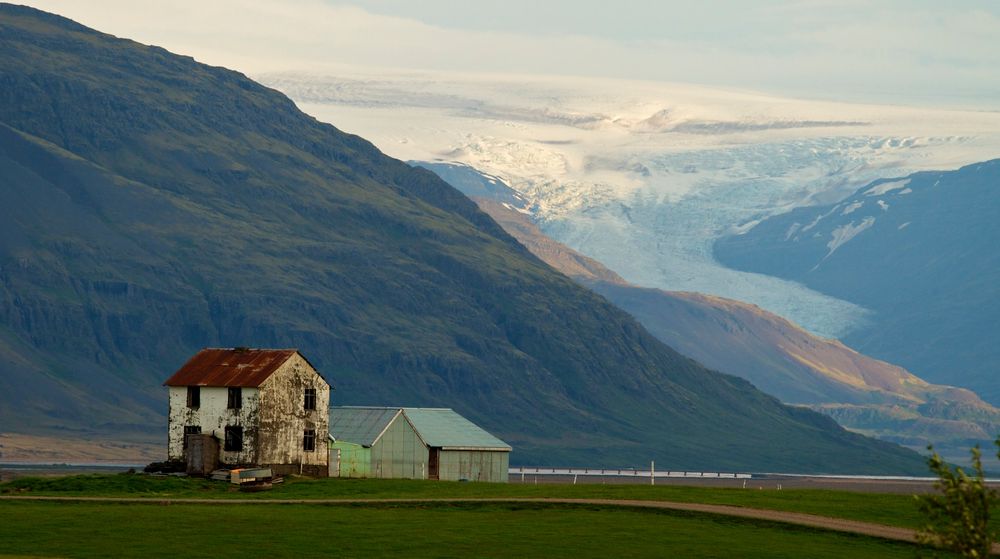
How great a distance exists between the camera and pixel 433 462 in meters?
154

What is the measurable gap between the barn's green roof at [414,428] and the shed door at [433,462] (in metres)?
0.60

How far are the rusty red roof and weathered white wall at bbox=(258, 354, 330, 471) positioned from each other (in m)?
0.83

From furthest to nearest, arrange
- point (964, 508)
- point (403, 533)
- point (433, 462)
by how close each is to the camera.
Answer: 1. point (433, 462)
2. point (403, 533)
3. point (964, 508)

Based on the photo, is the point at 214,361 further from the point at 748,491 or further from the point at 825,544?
the point at 825,544

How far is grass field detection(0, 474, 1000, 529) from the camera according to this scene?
4139 inches

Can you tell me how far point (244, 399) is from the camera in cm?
12706

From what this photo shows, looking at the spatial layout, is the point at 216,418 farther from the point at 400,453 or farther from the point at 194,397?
the point at 400,453

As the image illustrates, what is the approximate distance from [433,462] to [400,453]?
3.71 m

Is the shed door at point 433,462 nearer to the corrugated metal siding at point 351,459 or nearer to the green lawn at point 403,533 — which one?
the corrugated metal siding at point 351,459

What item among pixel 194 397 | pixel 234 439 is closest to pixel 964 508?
pixel 234 439

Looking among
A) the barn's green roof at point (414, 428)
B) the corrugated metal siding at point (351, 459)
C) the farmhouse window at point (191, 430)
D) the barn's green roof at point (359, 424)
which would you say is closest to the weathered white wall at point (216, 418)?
the farmhouse window at point (191, 430)

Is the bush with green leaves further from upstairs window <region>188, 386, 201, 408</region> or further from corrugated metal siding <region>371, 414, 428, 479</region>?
corrugated metal siding <region>371, 414, 428, 479</region>

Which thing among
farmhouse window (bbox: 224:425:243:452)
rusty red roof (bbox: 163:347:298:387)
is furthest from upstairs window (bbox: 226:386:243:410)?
farmhouse window (bbox: 224:425:243:452)

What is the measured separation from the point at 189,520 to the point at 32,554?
1244cm
